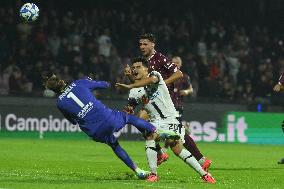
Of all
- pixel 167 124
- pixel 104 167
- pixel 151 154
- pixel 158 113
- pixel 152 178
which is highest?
pixel 158 113

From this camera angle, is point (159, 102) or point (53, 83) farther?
point (159, 102)

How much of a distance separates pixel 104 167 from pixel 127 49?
13.3 m

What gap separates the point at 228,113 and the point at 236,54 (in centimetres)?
410

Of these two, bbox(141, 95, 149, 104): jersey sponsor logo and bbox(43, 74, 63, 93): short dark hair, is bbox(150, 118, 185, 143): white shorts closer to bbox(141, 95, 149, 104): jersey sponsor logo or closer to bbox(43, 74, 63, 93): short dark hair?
bbox(141, 95, 149, 104): jersey sponsor logo

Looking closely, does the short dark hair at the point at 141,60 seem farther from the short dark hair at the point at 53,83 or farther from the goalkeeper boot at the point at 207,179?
the goalkeeper boot at the point at 207,179

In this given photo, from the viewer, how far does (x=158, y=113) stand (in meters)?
13.0

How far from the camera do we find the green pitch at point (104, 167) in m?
12.2

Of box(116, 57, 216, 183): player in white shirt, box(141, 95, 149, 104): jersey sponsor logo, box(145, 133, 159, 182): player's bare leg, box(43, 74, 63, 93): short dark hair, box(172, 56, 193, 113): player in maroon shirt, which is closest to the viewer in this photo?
box(43, 74, 63, 93): short dark hair

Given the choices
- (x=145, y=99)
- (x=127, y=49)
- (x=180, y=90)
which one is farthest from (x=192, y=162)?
(x=127, y=49)

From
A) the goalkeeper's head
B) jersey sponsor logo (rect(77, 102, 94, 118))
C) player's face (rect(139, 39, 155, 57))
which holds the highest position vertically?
player's face (rect(139, 39, 155, 57))

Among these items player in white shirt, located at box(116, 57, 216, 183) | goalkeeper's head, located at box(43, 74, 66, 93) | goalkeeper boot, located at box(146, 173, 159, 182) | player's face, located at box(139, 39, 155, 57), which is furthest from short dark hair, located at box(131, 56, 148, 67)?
goalkeeper boot, located at box(146, 173, 159, 182)

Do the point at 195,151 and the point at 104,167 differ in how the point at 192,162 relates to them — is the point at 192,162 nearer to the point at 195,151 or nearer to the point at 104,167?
the point at 195,151

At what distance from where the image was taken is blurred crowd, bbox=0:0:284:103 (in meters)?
26.1

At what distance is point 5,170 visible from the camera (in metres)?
14.4
